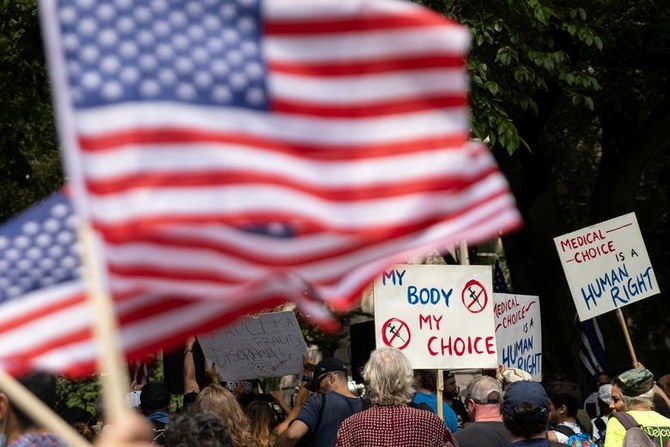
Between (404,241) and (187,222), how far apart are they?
1.90 ft

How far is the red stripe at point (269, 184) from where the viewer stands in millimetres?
3291

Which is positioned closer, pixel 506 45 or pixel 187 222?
pixel 187 222

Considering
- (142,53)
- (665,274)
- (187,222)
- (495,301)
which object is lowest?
(665,274)

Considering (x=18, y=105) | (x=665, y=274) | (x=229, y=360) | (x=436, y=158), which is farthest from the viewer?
(x=665, y=274)

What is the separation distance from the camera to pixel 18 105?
13945 millimetres

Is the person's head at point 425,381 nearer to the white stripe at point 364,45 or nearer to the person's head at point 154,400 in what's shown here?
the person's head at point 154,400

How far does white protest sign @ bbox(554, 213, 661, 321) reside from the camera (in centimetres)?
1157

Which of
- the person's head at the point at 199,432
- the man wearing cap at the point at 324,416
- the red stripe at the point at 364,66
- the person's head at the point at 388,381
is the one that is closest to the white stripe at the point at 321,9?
the red stripe at the point at 364,66

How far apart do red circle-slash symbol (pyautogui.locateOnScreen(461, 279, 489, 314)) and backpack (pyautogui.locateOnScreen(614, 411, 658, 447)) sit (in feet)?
7.35

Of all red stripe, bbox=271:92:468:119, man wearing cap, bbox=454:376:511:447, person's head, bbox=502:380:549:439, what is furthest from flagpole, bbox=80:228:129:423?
man wearing cap, bbox=454:376:511:447

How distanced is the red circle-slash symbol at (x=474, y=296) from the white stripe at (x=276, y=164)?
600 cm

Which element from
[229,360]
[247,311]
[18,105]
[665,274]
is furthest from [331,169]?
Answer: [665,274]

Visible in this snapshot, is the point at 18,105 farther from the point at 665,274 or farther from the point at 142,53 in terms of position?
the point at 665,274

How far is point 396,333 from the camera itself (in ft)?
31.4
